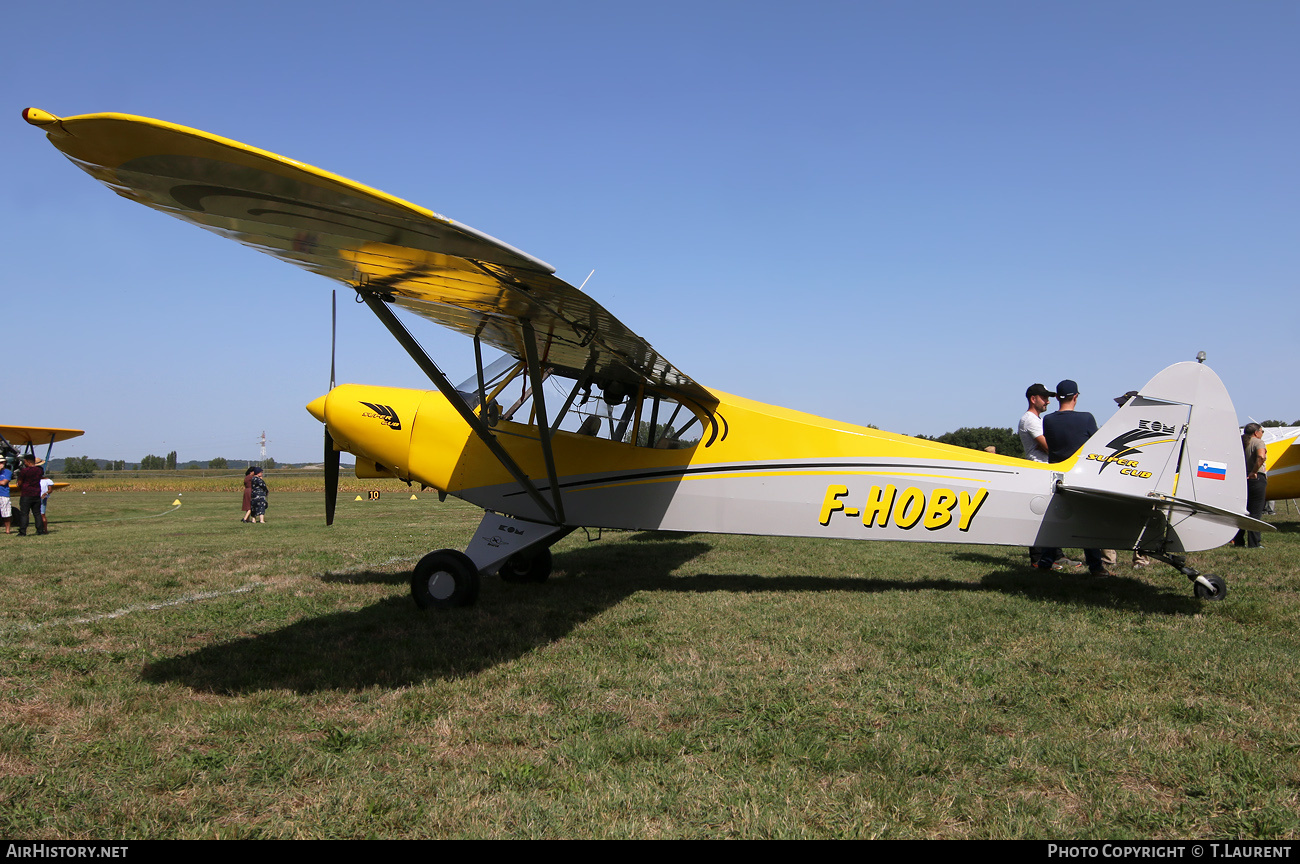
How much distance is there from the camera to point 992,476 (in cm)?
650

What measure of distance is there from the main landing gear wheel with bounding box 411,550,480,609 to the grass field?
0.16 metres

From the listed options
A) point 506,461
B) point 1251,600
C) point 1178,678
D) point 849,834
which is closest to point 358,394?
point 506,461

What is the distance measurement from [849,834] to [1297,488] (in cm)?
1606

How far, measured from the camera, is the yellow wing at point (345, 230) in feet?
10.3

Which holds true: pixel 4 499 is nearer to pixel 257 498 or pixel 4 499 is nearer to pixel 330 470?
pixel 257 498

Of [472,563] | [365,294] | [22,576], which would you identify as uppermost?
[365,294]

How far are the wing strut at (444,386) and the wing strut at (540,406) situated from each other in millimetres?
84

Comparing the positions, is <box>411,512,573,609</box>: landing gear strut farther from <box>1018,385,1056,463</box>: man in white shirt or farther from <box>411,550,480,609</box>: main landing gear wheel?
<box>1018,385,1056,463</box>: man in white shirt

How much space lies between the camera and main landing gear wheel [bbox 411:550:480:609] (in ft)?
19.8

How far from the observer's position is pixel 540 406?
5.92m

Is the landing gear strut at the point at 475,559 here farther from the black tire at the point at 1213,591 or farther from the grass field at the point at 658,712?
the black tire at the point at 1213,591

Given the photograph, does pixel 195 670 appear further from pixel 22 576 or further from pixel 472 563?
pixel 22 576

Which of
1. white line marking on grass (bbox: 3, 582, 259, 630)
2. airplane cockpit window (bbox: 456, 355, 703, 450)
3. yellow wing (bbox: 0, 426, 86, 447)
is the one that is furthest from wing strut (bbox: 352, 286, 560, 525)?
yellow wing (bbox: 0, 426, 86, 447)

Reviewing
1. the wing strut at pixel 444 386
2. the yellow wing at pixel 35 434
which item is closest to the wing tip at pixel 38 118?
the wing strut at pixel 444 386
